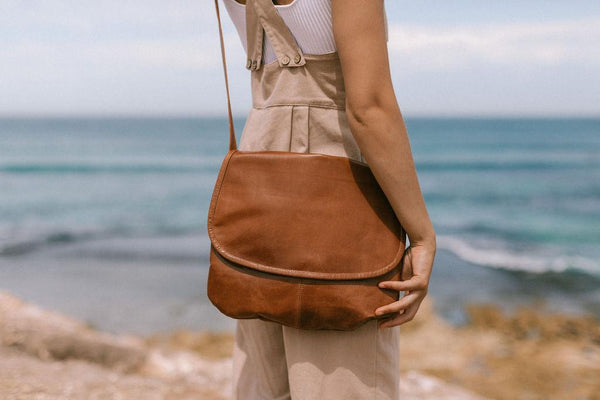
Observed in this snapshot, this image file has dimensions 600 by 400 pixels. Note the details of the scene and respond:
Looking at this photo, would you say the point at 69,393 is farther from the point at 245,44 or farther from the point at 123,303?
the point at 123,303

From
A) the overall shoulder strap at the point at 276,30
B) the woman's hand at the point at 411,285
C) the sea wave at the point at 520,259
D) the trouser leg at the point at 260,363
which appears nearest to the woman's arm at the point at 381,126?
the woman's hand at the point at 411,285

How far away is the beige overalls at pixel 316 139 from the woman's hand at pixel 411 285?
53mm

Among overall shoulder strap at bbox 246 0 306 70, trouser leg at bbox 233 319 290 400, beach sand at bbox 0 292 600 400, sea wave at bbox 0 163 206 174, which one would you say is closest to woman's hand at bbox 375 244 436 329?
trouser leg at bbox 233 319 290 400

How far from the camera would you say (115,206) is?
13.9m

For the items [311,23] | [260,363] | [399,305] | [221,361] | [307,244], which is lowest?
[221,361]

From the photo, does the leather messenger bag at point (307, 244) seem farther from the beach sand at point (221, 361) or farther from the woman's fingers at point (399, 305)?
the beach sand at point (221, 361)

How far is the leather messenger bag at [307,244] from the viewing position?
3.54 feet

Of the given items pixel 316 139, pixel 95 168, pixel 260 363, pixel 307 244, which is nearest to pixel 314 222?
pixel 307 244

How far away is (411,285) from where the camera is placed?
111 centimetres

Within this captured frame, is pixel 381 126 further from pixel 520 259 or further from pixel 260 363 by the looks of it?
pixel 520 259

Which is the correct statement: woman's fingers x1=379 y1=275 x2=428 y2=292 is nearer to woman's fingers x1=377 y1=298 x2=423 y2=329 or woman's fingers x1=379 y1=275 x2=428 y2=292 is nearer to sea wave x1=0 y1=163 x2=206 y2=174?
woman's fingers x1=377 y1=298 x2=423 y2=329

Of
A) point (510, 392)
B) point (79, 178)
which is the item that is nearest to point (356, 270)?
point (510, 392)

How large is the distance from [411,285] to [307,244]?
22 cm

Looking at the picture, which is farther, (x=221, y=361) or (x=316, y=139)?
(x=221, y=361)
